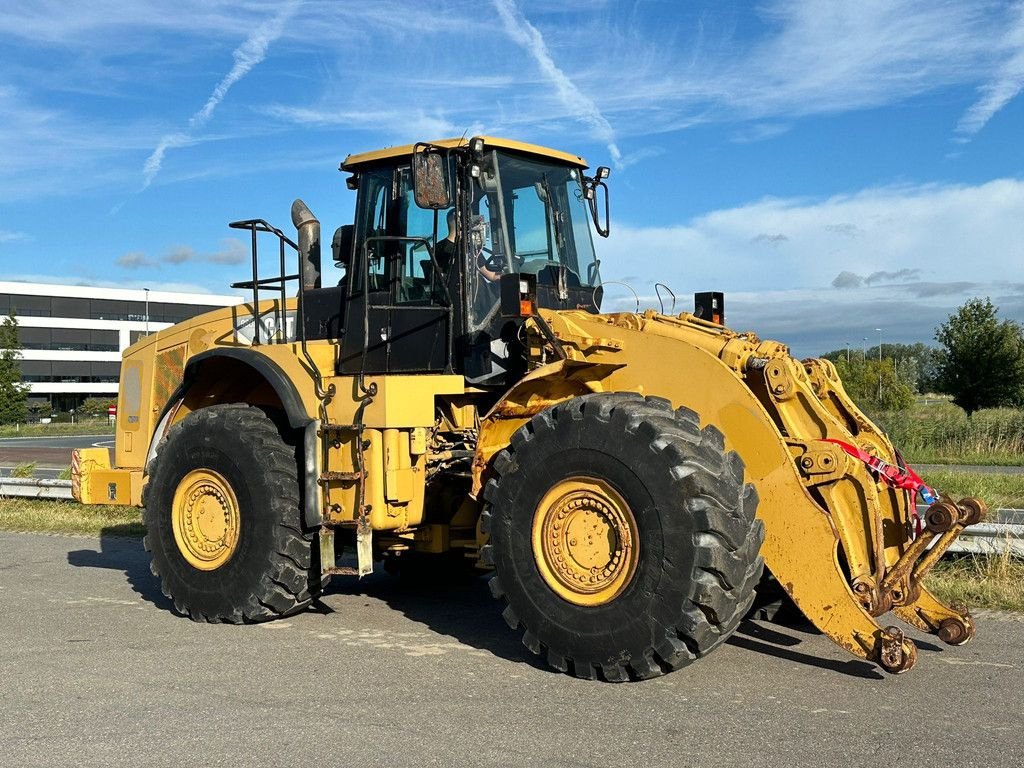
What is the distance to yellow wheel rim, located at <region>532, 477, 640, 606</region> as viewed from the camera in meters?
5.74

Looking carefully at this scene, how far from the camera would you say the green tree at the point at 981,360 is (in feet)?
121

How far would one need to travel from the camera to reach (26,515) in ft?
46.7

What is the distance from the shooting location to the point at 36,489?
15430 millimetres

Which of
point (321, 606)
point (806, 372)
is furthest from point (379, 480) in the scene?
point (806, 372)

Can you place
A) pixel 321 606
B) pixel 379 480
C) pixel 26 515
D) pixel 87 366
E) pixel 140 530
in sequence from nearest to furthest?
pixel 379 480 → pixel 321 606 → pixel 140 530 → pixel 26 515 → pixel 87 366

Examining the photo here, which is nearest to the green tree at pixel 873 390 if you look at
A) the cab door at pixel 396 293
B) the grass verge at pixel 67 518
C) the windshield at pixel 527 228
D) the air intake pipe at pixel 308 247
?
the grass verge at pixel 67 518

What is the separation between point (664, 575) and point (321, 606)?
355 cm

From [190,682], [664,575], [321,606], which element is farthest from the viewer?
[321,606]

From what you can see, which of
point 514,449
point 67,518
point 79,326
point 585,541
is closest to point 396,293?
point 514,449

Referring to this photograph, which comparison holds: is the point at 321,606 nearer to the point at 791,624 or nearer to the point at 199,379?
the point at 199,379

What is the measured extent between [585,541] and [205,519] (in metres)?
3.24

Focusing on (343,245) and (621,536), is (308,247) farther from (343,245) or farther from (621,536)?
(621,536)

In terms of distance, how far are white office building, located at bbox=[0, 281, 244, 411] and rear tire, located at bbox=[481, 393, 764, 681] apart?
239 ft

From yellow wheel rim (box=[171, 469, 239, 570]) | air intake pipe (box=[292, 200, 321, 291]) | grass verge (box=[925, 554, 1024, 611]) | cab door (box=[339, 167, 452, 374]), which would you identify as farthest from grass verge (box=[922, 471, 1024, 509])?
yellow wheel rim (box=[171, 469, 239, 570])
